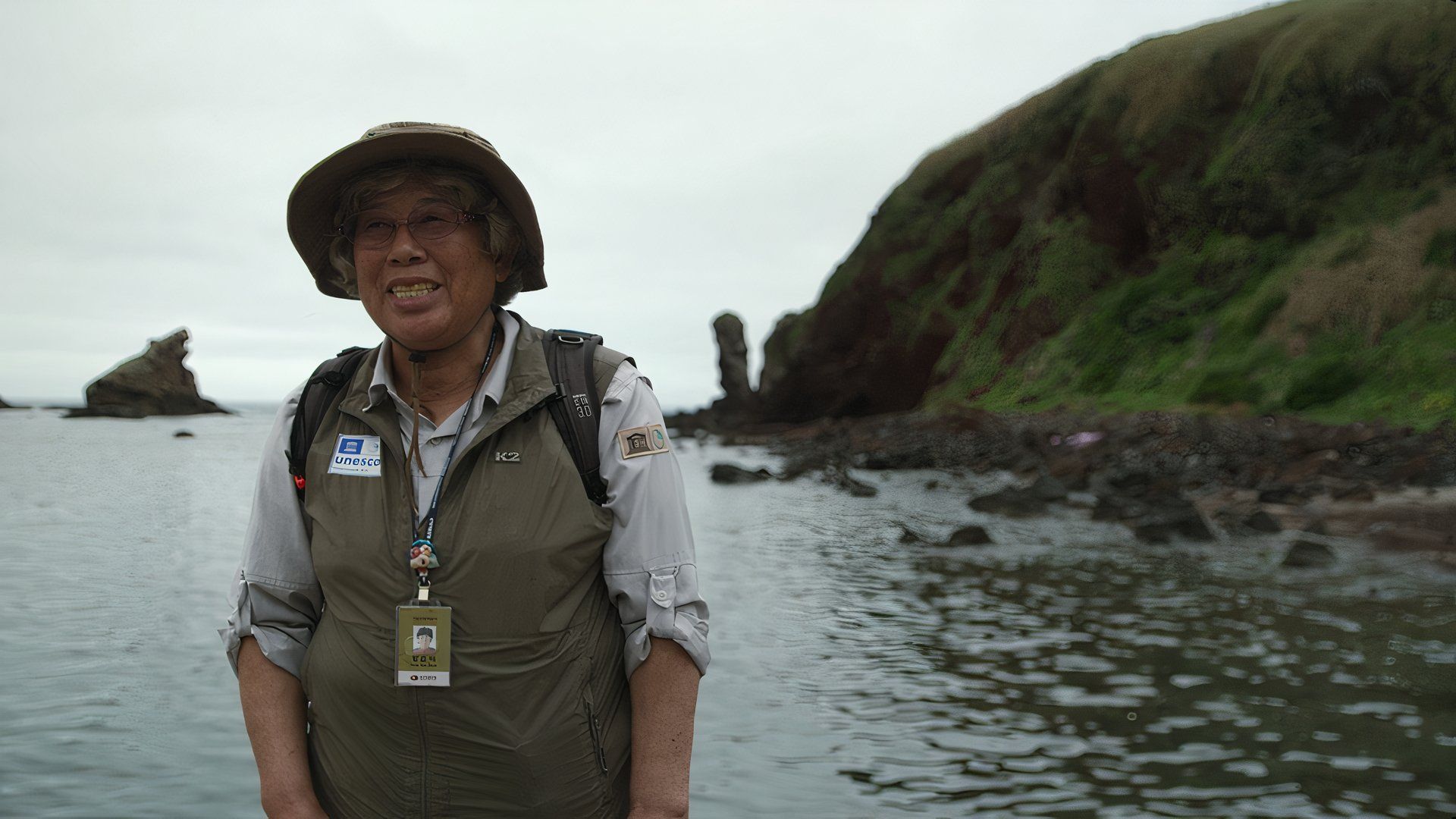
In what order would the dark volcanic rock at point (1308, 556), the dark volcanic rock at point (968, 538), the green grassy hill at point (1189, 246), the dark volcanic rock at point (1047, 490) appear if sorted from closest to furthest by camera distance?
the dark volcanic rock at point (1308, 556), the dark volcanic rock at point (968, 538), the dark volcanic rock at point (1047, 490), the green grassy hill at point (1189, 246)

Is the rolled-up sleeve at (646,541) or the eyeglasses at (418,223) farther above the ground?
the eyeglasses at (418,223)

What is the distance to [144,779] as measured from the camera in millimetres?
7543

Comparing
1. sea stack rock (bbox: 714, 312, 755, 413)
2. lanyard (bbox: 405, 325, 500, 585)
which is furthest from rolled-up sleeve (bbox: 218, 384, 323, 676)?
sea stack rock (bbox: 714, 312, 755, 413)

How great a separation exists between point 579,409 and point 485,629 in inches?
21.6

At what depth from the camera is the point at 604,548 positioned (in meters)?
2.63

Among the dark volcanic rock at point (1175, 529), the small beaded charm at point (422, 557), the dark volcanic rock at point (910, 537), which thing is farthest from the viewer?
the dark volcanic rock at point (910, 537)

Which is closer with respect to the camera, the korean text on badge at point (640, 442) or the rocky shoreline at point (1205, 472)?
the korean text on badge at point (640, 442)

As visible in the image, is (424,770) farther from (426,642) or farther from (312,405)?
(312,405)

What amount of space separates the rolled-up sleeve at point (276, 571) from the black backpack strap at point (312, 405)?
0.03m

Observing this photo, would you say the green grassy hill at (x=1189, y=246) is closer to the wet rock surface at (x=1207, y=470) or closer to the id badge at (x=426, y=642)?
the wet rock surface at (x=1207, y=470)

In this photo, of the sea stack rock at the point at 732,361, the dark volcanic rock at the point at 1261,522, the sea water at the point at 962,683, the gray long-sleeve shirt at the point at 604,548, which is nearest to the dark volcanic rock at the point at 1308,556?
the sea water at the point at 962,683

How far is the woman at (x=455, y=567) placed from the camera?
2.56 meters

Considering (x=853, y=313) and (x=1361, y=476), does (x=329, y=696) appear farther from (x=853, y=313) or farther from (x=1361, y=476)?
(x=853, y=313)

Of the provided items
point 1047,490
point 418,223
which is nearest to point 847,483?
point 1047,490
